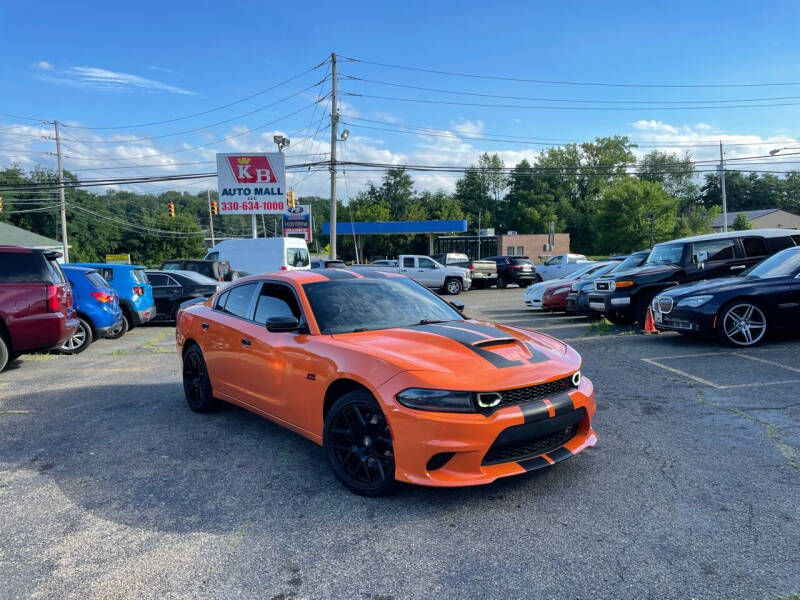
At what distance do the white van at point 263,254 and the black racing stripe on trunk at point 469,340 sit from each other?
51.8 feet

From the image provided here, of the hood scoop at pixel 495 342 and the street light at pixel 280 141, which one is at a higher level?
the street light at pixel 280 141

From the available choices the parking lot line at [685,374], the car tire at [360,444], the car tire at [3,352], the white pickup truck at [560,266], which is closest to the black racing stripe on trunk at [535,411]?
the car tire at [360,444]

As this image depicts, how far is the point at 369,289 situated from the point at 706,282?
6.52 metres

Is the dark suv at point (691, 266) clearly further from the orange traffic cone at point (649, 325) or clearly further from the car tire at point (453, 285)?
the car tire at point (453, 285)

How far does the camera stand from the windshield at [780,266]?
8.15m

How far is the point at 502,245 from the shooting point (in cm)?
6569

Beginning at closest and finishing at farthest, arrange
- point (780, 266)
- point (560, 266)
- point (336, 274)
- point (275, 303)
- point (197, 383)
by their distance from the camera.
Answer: point (275, 303) → point (336, 274) → point (197, 383) → point (780, 266) → point (560, 266)

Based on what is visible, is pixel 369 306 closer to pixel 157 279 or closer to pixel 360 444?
pixel 360 444

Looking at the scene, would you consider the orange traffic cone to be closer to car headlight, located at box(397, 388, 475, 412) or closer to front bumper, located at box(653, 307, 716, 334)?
front bumper, located at box(653, 307, 716, 334)

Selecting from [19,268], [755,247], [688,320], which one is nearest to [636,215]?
[755,247]

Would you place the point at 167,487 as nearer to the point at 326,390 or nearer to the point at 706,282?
the point at 326,390

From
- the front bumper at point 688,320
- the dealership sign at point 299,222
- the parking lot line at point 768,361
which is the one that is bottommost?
the parking lot line at point 768,361

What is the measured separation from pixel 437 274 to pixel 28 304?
62.8 ft

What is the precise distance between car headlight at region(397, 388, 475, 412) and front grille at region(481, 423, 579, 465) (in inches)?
11.5
